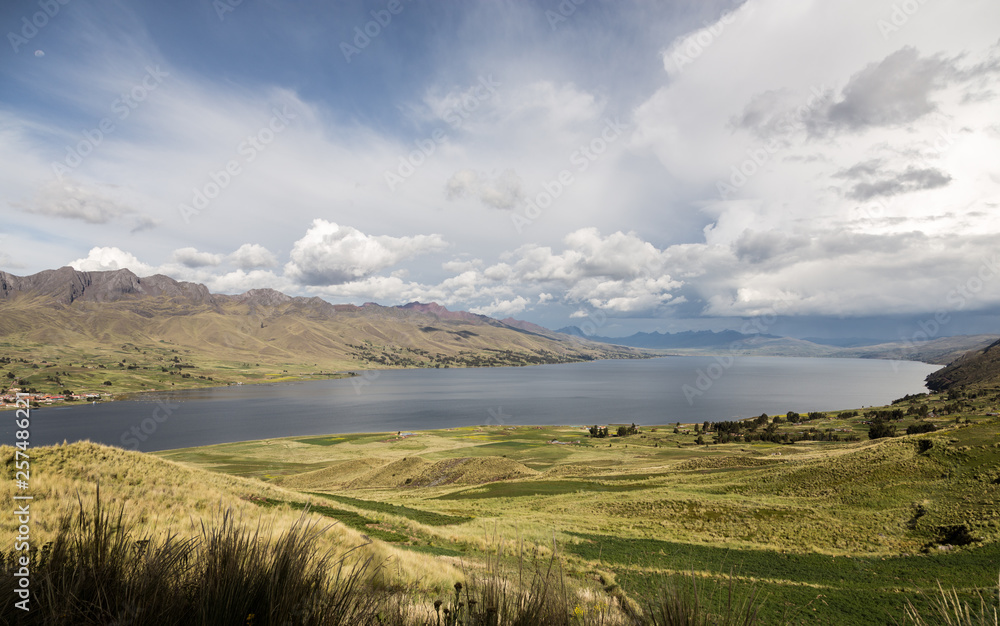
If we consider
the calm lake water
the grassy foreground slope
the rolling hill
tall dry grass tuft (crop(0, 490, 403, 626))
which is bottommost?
the calm lake water

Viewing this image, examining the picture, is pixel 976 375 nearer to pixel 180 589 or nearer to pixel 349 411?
pixel 349 411

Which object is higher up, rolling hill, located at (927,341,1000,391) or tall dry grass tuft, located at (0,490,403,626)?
rolling hill, located at (927,341,1000,391)

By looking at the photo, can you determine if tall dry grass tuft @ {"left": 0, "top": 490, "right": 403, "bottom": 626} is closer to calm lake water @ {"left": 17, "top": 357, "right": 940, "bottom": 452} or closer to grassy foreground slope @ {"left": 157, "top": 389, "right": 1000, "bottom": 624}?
grassy foreground slope @ {"left": 157, "top": 389, "right": 1000, "bottom": 624}

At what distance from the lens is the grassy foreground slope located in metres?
16.0

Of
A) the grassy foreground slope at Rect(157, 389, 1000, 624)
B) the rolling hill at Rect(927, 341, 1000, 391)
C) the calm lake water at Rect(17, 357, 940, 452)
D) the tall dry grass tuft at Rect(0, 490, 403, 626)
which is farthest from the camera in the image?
the rolling hill at Rect(927, 341, 1000, 391)

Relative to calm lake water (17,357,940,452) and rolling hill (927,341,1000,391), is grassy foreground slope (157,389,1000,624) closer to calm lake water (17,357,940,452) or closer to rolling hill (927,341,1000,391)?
calm lake water (17,357,940,452)

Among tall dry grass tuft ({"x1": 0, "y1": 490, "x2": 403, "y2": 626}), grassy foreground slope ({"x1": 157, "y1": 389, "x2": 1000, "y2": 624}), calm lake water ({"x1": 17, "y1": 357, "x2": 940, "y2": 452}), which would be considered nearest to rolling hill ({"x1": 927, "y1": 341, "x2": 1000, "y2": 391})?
calm lake water ({"x1": 17, "y1": 357, "x2": 940, "y2": 452})

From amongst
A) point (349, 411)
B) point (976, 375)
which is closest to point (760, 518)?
point (349, 411)

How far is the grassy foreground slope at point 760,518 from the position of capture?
15969 mm

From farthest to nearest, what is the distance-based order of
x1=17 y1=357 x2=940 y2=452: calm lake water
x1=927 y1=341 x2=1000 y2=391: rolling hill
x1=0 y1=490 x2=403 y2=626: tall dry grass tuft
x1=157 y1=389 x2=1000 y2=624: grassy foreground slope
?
x1=927 y1=341 x2=1000 y2=391: rolling hill < x1=17 y1=357 x2=940 y2=452: calm lake water < x1=157 y1=389 x2=1000 y2=624: grassy foreground slope < x1=0 y1=490 x2=403 y2=626: tall dry grass tuft

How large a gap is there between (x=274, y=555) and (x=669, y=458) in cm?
7106

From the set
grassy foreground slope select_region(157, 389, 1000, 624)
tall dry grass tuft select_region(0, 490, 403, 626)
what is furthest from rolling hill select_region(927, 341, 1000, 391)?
tall dry grass tuft select_region(0, 490, 403, 626)

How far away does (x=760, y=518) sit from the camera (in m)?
27.5

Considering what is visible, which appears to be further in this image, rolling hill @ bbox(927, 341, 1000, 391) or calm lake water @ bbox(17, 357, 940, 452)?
rolling hill @ bbox(927, 341, 1000, 391)
